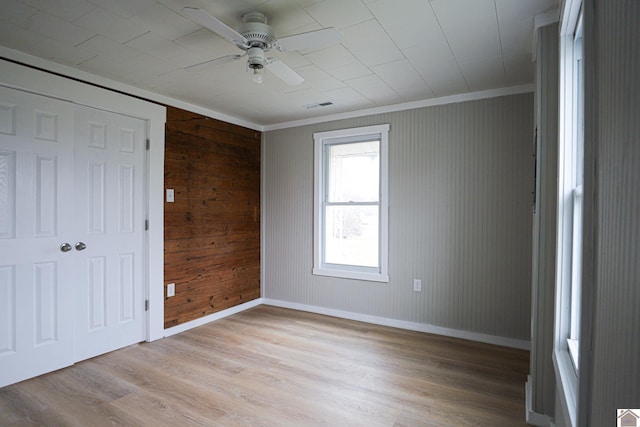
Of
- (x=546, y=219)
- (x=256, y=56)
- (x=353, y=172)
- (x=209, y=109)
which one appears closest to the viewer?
(x=546, y=219)

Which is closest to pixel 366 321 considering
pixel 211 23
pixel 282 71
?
pixel 282 71

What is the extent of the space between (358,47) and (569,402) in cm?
232

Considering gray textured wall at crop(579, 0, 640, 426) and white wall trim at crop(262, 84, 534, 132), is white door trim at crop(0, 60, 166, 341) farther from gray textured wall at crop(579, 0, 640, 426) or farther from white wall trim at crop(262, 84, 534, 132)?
gray textured wall at crop(579, 0, 640, 426)

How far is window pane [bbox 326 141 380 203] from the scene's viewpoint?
159 inches

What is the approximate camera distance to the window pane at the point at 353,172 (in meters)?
4.03

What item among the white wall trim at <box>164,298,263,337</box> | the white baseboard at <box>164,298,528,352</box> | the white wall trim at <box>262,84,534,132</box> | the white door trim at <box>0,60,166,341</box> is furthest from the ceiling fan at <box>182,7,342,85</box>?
the white baseboard at <box>164,298,528,352</box>

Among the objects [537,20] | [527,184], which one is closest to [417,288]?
[527,184]

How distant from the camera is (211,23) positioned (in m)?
1.73

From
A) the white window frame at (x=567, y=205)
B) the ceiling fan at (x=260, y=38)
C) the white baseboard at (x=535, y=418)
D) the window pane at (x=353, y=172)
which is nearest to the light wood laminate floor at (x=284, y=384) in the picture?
the white baseboard at (x=535, y=418)

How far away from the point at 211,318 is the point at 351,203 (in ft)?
7.07

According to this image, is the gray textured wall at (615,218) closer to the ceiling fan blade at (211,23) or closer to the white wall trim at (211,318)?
the ceiling fan blade at (211,23)

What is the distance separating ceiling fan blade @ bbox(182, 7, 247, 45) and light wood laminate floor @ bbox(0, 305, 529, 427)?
2253 mm

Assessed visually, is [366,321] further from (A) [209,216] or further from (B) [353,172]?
(A) [209,216]

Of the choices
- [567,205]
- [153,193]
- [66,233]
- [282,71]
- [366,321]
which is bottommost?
[366,321]
